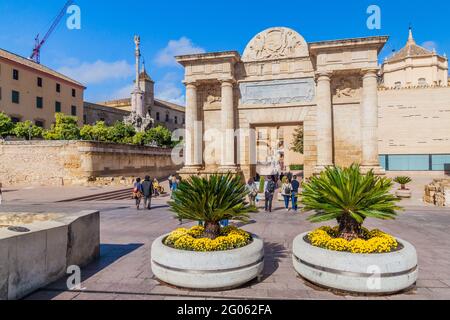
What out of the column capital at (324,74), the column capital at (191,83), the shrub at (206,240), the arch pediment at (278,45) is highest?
the arch pediment at (278,45)

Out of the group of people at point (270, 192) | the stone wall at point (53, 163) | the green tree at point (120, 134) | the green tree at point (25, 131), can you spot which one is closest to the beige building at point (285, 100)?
the group of people at point (270, 192)

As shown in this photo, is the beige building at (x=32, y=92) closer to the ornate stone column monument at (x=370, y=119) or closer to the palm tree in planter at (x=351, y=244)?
the ornate stone column monument at (x=370, y=119)

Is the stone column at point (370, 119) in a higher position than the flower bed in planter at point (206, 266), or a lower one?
higher

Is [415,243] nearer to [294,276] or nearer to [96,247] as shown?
[294,276]

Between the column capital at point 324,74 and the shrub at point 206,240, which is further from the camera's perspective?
the column capital at point 324,74

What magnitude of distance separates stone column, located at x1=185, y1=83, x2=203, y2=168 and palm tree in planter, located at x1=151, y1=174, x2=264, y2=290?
14810 mm

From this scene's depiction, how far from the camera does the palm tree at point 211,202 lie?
516 centimetres

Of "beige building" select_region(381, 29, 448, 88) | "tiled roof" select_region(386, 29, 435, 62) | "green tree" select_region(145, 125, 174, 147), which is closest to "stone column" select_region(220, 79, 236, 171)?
"green tree" select_region(145, 125, 174, 147)

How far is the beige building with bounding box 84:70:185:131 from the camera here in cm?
5288

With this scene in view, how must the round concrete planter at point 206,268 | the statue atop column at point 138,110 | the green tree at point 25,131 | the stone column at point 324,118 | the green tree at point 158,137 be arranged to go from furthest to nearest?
the statue atop column at point 138,110 → the green tree at point 158,137 → the green tree at point 25,131 → the stone column at point 324,118 → the round concrete planter at point 206,268

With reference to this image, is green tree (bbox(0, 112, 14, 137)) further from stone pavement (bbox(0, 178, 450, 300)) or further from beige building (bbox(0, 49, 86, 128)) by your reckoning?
stone pavement (bbox(0, 178, 450, 300))

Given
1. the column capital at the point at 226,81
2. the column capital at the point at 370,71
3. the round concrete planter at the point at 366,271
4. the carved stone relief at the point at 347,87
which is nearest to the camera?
the round concrete planter at the point at 366,271

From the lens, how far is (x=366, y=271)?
4.34 m

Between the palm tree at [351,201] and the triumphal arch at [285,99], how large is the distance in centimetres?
1286
